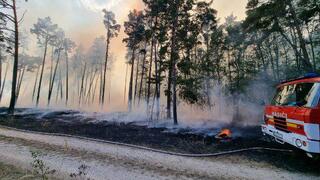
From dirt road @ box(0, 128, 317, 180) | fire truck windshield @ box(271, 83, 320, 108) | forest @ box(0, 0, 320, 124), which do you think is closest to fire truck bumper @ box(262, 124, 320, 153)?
fire truck windshield @ box(271, 83, 320, 108)

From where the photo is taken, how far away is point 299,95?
7.38 meters

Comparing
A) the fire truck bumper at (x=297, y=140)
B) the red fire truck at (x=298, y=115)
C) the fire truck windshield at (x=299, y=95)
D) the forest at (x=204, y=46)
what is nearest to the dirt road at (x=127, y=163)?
the fire truck bumper at (x=297, y=140)

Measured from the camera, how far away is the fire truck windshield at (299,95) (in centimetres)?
656

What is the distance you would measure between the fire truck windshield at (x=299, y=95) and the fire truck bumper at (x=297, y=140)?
3.10ft

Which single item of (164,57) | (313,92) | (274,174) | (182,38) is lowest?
(274,174)

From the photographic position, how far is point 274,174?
23.9ft

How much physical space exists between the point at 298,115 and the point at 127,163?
18.7 ft

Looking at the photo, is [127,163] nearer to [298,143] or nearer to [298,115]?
[298,143]

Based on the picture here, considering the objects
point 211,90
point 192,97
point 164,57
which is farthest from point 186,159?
point 211,90

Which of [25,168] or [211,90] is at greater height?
[211,90]

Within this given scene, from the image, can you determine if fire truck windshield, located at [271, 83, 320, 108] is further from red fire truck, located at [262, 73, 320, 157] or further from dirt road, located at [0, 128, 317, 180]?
dirt road, located at [0, 128, 317, 180]

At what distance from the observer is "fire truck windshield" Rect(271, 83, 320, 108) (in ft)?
21.5

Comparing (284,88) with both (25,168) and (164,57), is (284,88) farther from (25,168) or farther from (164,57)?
(164,57)

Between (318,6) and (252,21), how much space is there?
4.23 metres
